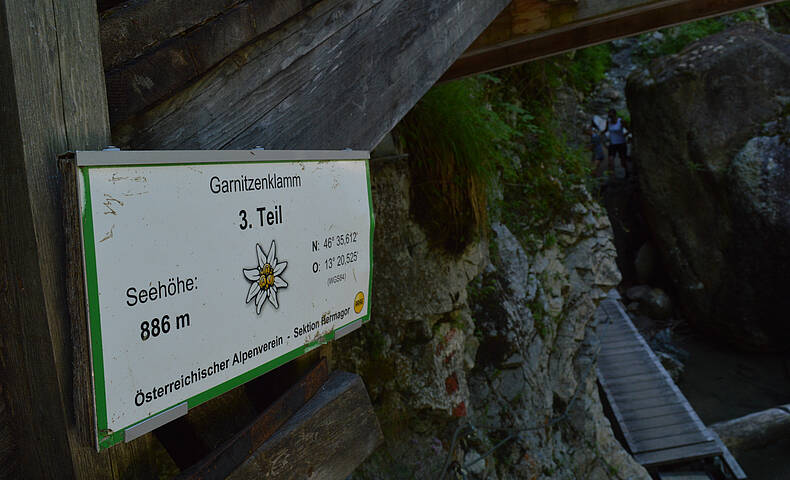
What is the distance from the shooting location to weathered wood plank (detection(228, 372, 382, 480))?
4.35ft

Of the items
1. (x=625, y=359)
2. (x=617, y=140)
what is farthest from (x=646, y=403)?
(x=617, y=140)

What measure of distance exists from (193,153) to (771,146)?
1227 centimetres

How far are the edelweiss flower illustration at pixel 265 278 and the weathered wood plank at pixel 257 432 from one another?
33 centimetres

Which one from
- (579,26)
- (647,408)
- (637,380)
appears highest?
(579,26)

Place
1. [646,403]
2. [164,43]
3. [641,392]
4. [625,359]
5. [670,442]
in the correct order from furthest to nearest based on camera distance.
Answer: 1. [625,359]
2. [641,392]
3. [646,403]
4. [670,442]
5. [164,43]

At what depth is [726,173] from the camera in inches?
431

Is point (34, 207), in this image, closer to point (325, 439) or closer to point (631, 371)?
point (325, 439)

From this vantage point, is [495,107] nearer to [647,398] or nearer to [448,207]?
[448,207]

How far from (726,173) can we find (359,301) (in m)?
11.5

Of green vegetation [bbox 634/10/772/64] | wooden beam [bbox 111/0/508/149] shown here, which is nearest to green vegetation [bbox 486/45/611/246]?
wooden beam [bbox 111/0/508/149]

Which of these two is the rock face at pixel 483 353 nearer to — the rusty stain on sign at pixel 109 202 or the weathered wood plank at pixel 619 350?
the rusty stain on sign at pixel 109 202

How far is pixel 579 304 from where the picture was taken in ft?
19.0

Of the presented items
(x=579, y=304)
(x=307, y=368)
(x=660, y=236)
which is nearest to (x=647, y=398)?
(x=579, y=304)

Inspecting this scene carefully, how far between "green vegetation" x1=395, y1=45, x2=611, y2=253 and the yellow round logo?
1.82 m
